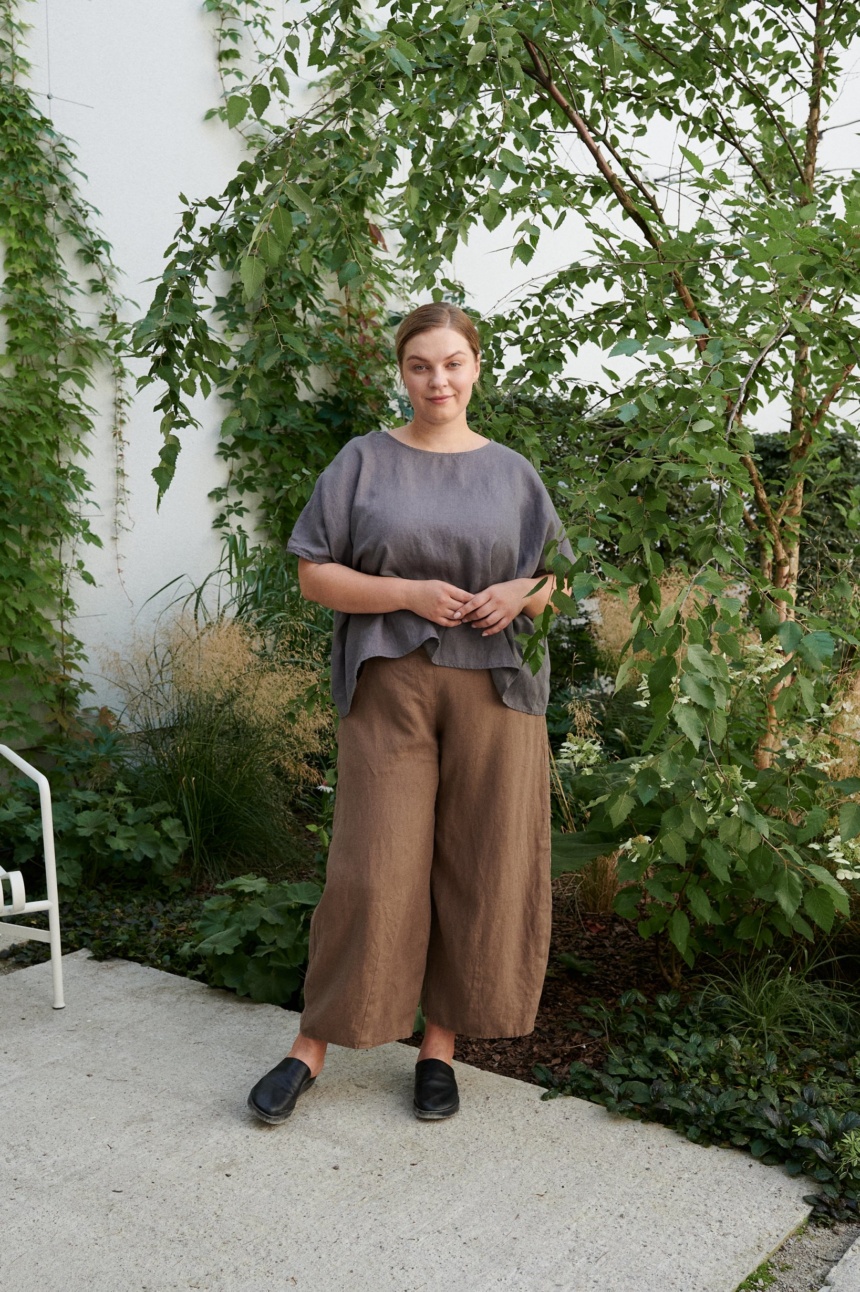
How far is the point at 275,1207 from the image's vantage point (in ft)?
7.08

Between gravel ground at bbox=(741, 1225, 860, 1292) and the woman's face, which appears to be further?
the woman's face

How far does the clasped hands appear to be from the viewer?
237 centimetres

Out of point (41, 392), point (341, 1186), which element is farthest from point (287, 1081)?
point (41, 392)

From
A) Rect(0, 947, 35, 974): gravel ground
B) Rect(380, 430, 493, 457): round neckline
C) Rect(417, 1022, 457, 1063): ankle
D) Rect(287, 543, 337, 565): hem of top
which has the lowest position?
Rect(0, 947, 35, 974): gravel ground

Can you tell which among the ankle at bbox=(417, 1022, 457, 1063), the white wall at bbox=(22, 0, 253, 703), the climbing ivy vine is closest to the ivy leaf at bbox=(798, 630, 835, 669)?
the ankle at bbox=(417, 1022, 457, 1063)

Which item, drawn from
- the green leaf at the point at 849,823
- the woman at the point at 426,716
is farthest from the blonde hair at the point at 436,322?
the green leaf at the point at 849,823

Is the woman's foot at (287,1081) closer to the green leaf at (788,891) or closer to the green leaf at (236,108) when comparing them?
the green leaf at (788,891)

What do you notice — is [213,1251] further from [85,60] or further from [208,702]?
[85,60]

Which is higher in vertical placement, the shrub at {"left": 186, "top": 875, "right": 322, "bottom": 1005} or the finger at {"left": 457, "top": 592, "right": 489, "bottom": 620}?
the finger at {"left": 457, "top": 592, "right": 489, "bottom": 620}

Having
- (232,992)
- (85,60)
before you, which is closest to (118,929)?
(232,992)

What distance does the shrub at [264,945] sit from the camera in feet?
10.1

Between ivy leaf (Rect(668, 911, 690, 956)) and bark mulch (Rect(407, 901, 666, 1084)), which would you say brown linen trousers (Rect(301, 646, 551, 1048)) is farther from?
ivy leaf (Rect(668, 911, 690, 956))

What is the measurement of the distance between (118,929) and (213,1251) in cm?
168

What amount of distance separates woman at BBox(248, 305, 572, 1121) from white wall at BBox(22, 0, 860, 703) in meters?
2.62
